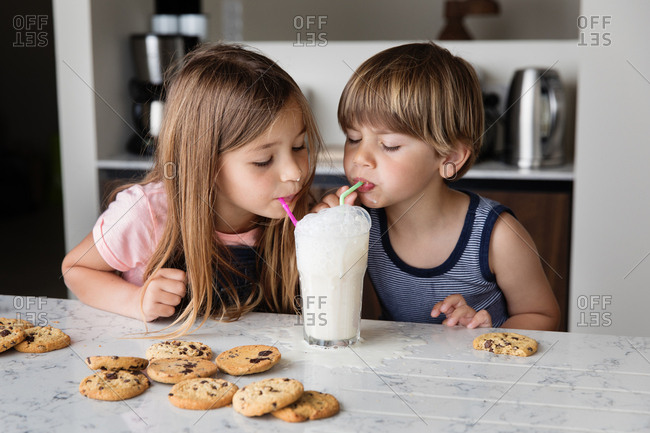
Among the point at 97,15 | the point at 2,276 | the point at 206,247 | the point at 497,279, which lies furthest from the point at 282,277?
the point at 2,276

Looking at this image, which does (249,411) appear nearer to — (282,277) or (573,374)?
(573,374)

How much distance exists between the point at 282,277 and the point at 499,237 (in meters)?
0.46

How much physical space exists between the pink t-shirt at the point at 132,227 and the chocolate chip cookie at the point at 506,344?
1.95ft

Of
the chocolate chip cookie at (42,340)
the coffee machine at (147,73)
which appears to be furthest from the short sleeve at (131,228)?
the coffee machine at (147,73)

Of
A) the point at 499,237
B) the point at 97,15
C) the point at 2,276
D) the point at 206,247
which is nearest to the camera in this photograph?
the point at 206,247

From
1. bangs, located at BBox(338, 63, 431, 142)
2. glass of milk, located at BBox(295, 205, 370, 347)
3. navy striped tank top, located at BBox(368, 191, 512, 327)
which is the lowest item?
navy striped tank top, located at BBox(368, 191, 512, 327)

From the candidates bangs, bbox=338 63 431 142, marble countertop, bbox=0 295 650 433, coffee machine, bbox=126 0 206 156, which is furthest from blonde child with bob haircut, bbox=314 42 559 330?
coffee machine, bbox=126 0 206 156

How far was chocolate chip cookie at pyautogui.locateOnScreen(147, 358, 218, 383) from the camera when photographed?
0.86 m

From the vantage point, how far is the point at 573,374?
0.90 meters

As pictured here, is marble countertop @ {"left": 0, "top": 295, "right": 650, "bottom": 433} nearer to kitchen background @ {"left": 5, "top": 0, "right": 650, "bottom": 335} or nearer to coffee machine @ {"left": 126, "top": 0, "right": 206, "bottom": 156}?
kitchen background @ {"left": 5, "top": 0, "right": 650, "bottom": 335}

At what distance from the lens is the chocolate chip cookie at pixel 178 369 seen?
0.86 meters

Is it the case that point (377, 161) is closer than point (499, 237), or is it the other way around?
point (377, 161)

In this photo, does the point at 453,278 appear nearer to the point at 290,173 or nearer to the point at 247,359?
the point at 290,173

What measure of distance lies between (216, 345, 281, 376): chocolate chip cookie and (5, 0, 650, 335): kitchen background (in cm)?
157
